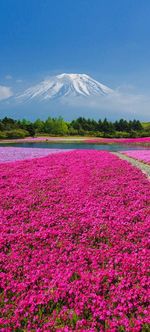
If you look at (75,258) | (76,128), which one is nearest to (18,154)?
(75,258)

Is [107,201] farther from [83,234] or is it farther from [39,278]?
[39,278]

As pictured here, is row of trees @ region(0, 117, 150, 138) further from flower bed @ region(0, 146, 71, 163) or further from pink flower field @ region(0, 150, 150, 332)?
pink flower field @ region(0, 150, 150, 332)

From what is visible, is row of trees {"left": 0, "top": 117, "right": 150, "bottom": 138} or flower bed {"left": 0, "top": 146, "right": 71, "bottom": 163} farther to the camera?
row of trees {"left": 0, "top": 117, "right": 150, "bottom": 138}

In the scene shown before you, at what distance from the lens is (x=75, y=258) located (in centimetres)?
623

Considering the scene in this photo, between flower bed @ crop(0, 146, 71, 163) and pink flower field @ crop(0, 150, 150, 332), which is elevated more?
flower bed @ crop(0, 146, 71, 163)

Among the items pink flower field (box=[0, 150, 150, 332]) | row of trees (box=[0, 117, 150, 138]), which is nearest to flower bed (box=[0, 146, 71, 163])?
pink flower field (box=[0, 150, 150, 332])

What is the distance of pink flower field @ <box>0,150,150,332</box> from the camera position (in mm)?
4598

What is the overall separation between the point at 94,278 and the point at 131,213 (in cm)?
367

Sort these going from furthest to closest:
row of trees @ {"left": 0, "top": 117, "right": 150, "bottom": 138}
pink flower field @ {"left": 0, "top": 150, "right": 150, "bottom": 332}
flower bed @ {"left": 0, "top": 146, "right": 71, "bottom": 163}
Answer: row of trees @ {"left": 0, "top": 117, "right": 150, "bottom": 138} → flower bed @ {"left": 0, "top": 146, "right": 71, "bottom": 163} → pink flower field @ {"left": 0, "top": 150, "right": 150, "bottom": 332}

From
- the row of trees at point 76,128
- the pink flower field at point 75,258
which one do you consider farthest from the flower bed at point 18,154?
the row of trees at point 76,128

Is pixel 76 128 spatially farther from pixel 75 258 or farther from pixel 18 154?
pixel 75 258

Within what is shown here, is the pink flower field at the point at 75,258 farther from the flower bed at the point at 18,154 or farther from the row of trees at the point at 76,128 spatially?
the row of trees at the point at 76,128

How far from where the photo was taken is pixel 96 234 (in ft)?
23.9

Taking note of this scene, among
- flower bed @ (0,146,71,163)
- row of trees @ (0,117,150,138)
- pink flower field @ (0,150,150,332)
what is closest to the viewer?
pink flower field @ (0,150,150,332)
